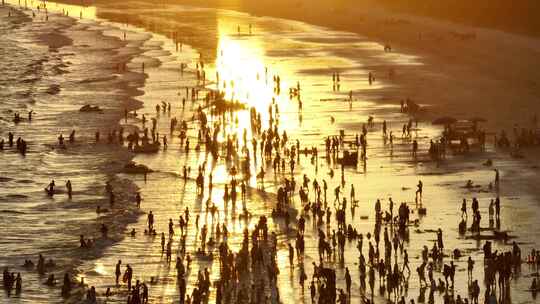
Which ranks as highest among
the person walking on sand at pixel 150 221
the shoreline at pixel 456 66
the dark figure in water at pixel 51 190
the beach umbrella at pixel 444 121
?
the shoreline at pixel 456 66

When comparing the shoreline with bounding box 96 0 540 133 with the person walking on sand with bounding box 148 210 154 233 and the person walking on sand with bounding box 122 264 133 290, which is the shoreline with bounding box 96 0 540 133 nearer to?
the person walking on sand with bounding box 148 210 154 233

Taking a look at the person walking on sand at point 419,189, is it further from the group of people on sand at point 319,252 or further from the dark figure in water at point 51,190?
the dark figure in water at point 51,190

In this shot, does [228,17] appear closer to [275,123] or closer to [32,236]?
[275,123]

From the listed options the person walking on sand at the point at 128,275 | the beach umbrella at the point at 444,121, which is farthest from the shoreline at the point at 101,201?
the beach umbrella at the point at 444,121

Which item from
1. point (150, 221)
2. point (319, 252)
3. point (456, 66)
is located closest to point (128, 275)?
Answer: point (319, 252)

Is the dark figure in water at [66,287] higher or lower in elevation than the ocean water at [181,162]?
lower

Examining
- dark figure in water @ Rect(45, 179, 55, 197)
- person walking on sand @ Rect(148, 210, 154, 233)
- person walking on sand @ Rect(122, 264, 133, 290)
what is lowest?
person walking on sand @ Rect(122, 264, 133, 290)

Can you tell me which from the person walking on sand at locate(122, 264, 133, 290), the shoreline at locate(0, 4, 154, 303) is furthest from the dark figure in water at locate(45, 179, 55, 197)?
the person walking on sand at locate(122, 264, 133, 290)

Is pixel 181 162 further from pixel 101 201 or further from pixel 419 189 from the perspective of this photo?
pixel 419 189
